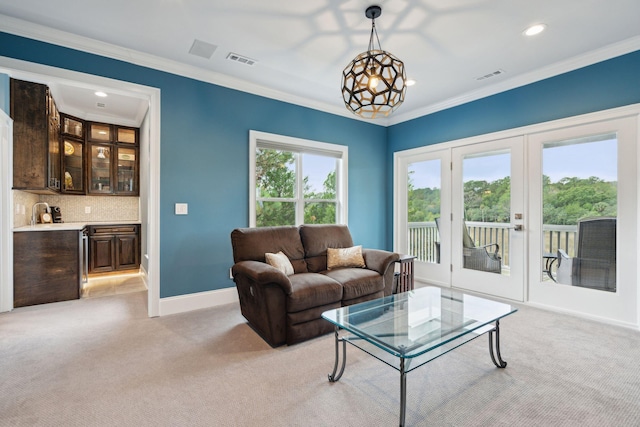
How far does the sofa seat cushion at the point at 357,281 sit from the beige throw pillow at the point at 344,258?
0.62 feet

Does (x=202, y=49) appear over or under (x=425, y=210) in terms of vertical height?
over

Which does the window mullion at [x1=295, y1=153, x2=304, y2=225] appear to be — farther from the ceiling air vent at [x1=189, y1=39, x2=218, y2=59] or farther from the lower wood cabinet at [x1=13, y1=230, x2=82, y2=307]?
the lower wood cabinet at [x1=13, y1=230, x2=82, y2=307]

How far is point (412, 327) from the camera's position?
1.94m

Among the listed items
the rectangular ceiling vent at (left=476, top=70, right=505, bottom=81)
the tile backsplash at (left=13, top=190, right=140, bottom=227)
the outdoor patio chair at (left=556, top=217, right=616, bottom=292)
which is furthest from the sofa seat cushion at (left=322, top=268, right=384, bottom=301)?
the tile backsplash at (left=13, top=190, right=140, bottom=227)

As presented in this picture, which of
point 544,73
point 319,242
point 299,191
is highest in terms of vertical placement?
point 544,73

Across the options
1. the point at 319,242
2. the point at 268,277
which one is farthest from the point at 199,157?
the point at 268,277

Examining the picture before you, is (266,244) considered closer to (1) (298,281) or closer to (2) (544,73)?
(1) (298,281)

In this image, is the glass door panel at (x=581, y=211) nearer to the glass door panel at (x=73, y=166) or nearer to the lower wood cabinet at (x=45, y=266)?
the lower wood cabinet at (x=45, y=266)

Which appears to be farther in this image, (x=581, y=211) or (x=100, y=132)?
(x=100, y=132)

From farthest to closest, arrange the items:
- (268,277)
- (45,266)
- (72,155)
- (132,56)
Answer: (72,155) → (45,266) → (132,56) → (268,277)

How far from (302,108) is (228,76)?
3.72 ft

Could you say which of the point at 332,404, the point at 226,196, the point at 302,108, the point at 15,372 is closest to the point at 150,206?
the point at 226,196

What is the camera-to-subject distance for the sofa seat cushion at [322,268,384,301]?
2.87m

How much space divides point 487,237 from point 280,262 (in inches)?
112
